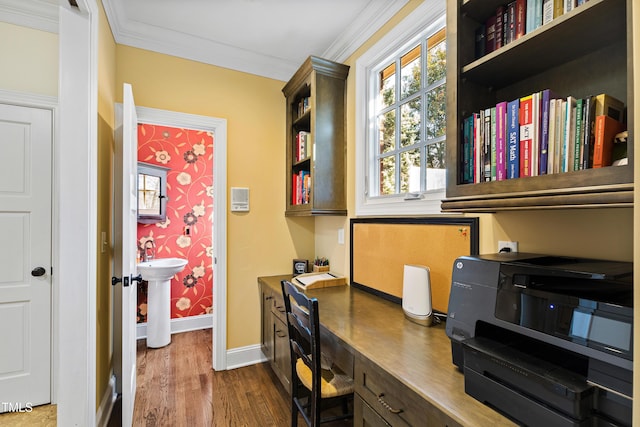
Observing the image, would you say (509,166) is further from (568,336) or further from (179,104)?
(179,104)

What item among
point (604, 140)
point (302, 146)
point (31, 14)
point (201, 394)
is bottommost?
point (201, 394)

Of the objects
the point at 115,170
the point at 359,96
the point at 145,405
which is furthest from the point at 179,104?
the point at 145,405

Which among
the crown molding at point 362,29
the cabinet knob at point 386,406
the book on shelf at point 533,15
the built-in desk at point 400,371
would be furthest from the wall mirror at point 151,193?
the book on shelf at point 533,15

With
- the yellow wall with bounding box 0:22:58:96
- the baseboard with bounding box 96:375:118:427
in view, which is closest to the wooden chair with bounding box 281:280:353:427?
the baseboard with bounding box 96:375:118:427

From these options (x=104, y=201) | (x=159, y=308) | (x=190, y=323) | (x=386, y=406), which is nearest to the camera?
(x=386, y=406)

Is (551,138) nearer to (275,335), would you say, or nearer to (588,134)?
(588,134)

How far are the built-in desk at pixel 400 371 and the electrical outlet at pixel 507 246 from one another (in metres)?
0.47

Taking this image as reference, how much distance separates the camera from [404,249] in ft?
6.11

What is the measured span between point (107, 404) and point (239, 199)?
1720 millimetres

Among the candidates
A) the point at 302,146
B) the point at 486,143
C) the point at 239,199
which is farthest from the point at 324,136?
the point at 486,143

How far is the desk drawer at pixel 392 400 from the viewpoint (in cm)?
90

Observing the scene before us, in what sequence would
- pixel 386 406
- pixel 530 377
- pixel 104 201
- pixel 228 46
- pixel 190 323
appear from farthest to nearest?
pixel 190 323, pixel 228 46, pixel 104 201, pixel 386 406, pixel 530 377

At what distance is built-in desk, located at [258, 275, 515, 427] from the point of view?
855mm

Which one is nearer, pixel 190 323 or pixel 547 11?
pixel 547 11
